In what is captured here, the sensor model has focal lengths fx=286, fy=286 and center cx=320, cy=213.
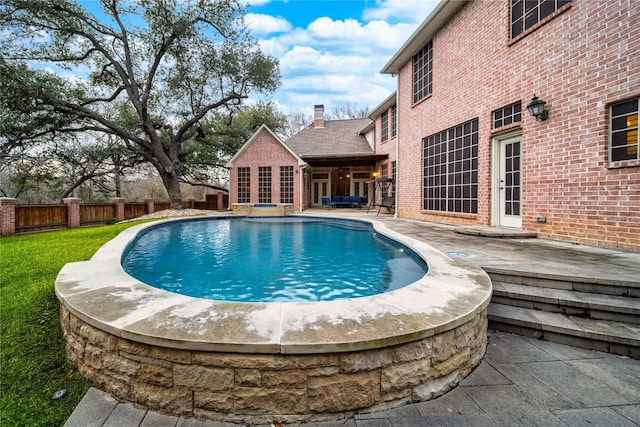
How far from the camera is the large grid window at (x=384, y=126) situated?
13562 mm

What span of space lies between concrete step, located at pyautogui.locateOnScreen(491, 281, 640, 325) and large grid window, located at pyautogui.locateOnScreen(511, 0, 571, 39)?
4967 mm

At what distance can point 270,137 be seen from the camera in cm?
1546

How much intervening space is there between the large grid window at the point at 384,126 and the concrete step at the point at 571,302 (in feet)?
38.1

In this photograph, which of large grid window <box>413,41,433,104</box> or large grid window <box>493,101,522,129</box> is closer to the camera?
large grid window <box>493,101,522,129</box>

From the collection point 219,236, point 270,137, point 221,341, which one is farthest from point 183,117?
point 221,341

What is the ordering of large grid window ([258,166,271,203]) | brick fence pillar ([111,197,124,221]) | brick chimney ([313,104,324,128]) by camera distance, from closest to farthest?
brick fence pillar ([111,197,124,221])
large grid window ([258,166,271,203])
brick chimney ([313,104,324,128])

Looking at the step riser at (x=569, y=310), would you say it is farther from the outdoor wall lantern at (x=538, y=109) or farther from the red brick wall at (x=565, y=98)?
the outdoor wall lantern at (x=538, y=109)

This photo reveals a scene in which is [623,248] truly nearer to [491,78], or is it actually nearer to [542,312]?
[542,312]

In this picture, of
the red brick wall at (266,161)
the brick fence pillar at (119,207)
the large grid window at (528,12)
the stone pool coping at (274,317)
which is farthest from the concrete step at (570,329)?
the brick fence pillar at (119,207)

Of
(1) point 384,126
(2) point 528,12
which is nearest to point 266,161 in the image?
(1) point 384,126

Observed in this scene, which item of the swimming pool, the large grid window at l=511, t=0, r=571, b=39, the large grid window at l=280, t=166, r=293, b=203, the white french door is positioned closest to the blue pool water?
the swimming pool

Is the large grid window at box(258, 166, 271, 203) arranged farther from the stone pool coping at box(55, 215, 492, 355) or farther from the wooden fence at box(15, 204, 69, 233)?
the stone pool coping at box(55, 215, 492, 355)

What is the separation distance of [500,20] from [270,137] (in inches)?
450

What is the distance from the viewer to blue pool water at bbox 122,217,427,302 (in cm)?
350
